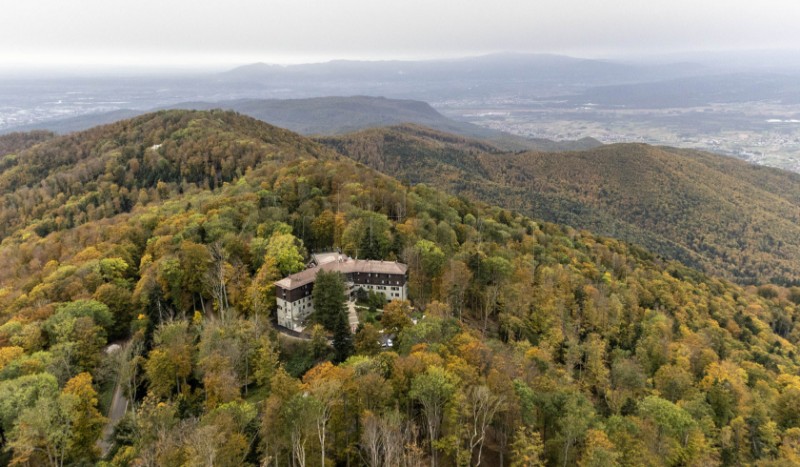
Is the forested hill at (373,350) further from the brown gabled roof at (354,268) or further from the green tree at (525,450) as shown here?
the brown gabled roof at (354,268)

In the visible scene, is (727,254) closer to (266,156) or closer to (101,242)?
(266,156)

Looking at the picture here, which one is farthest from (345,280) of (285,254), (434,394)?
(434,394)

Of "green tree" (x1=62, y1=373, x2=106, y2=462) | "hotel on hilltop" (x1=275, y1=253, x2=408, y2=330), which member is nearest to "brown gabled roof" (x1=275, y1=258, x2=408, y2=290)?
"hotel on hilltop" (x1=275, y1=253, x2=408, y2=330)

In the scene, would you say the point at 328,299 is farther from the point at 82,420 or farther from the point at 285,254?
the point at 82,420

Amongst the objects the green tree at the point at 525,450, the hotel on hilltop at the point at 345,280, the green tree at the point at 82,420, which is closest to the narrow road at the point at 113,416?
the green tree at the point at 82,420

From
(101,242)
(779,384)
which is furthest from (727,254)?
(101,242)

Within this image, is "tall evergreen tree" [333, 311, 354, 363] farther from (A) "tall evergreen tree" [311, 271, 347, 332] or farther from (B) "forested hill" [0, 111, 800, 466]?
(A) "tall evergreen tree" [311, 271, 347, 332]

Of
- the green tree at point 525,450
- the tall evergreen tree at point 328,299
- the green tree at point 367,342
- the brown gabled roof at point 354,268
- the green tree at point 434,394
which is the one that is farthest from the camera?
the brown gabled roof at point 354,268
